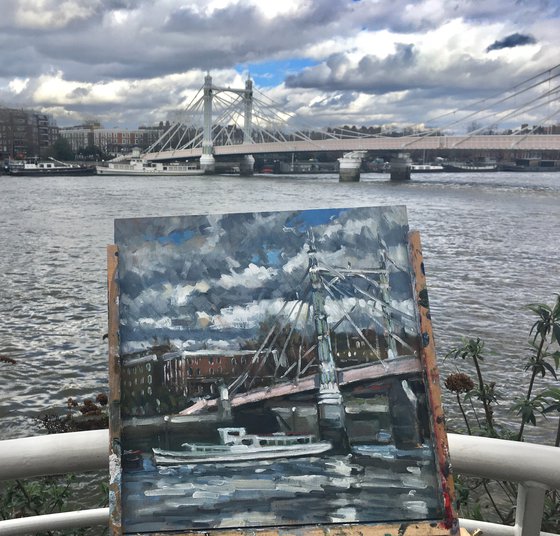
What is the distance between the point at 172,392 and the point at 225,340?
107mm

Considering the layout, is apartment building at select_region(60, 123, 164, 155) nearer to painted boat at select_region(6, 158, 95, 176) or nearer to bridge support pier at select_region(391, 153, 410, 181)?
painted boat at select_region(6, 158, 95, 176)

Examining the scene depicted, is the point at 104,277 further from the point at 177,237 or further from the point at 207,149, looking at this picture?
the point at 207,149

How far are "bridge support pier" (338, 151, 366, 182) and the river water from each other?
7.43 meters

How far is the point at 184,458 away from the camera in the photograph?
929mm

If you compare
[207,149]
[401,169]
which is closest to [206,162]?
[207,149]

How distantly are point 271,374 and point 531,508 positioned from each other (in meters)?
0.41

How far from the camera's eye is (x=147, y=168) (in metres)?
37.1

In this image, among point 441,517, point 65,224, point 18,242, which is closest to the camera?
point 441,517

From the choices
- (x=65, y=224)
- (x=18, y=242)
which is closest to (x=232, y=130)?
(x=65, y=224)

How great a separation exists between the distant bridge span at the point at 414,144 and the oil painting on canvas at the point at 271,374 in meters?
22.9

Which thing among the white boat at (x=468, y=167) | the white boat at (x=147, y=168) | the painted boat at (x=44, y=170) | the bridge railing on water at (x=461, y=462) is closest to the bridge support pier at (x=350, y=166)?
the white boat at (x=147, y=168)

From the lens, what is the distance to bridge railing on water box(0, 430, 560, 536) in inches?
36.3

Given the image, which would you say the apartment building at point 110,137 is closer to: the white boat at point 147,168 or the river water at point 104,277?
the white boat at point 147,168

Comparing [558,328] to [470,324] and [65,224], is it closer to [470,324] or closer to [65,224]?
[470,324]
